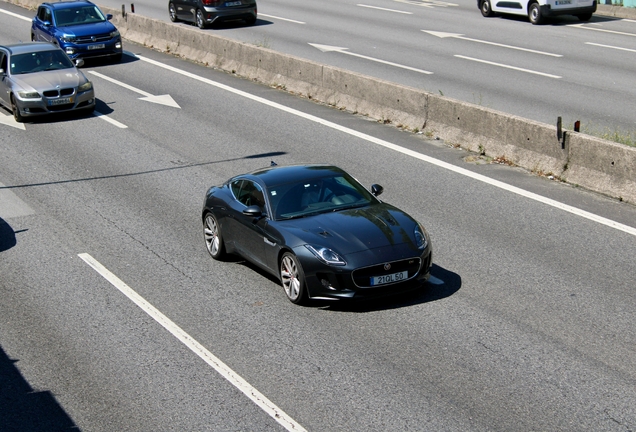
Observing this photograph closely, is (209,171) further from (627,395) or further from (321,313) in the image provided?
(627,395)

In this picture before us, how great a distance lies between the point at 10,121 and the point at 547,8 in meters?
17.1

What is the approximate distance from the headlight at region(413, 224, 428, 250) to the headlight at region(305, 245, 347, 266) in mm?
929

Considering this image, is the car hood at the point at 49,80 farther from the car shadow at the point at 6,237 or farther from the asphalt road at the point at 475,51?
the car shadow at the point at 6,237

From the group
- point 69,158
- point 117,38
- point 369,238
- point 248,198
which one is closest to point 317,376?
point 369,238

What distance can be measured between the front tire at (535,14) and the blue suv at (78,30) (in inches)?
523

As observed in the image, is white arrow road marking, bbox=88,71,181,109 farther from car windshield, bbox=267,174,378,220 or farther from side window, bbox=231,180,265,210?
car windshield, bbox=267,174,378,220

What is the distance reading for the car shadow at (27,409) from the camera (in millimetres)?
7609

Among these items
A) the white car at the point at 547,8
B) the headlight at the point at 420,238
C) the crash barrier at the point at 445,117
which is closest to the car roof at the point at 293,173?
the headlight at the point at 420,238

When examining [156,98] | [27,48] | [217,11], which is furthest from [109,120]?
[217,11]

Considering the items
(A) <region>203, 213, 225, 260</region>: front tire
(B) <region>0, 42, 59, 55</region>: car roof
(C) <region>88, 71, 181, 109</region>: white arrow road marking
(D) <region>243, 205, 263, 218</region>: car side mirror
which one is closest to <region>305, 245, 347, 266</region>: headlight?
(D) <region>243, 205, 263, 218</region>: car side mirror

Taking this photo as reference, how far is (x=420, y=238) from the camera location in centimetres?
1010

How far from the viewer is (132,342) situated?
9.30m

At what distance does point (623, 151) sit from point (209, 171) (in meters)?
7.02

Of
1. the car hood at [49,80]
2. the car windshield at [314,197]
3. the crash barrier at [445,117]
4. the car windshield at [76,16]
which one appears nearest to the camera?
the car windshield at [314,197]
